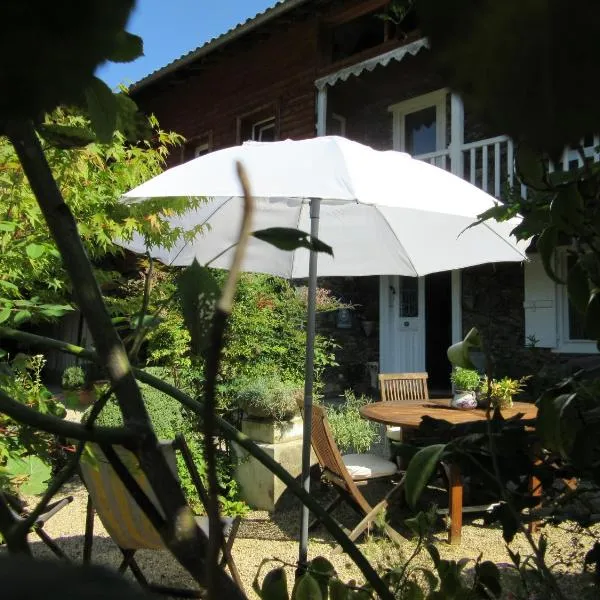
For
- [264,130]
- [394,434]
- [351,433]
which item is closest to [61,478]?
[394,434]

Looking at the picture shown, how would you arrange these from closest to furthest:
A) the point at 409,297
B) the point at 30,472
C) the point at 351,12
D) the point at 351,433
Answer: the point at 30,472 < the point at 351,433 < the point at 351,12 < the point at 409,297

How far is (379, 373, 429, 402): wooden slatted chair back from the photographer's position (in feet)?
20.5

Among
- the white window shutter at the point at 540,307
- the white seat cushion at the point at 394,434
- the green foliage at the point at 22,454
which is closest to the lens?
the green foliage at the point at 22,454

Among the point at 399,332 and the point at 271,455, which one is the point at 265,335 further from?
the point at 399,332

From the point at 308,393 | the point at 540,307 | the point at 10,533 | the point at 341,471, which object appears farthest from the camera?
the point at 540,307

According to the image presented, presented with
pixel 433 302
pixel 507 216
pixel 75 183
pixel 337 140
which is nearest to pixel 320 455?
pixel 337 140

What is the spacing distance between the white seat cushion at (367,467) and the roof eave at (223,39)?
24.3 feet

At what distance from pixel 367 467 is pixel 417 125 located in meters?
7.56

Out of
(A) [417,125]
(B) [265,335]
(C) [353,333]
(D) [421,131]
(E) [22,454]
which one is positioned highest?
(A) [417,125]

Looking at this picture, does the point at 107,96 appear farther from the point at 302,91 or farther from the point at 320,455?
the point at 302,91

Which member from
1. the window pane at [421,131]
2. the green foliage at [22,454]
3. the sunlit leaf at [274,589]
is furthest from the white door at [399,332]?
the sunlit leaf at [274,589]

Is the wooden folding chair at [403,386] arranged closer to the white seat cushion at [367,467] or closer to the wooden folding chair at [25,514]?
the white seat cushion at [367,467]

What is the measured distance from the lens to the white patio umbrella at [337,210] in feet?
9.81

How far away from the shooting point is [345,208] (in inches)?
173
